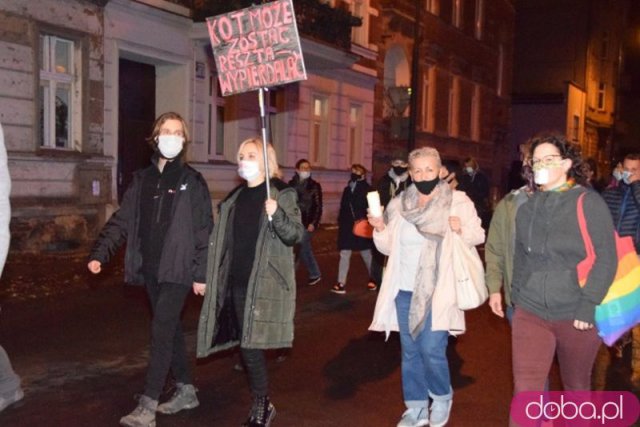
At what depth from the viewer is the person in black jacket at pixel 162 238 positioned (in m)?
5.24

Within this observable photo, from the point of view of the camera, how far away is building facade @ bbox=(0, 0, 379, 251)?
13.5 meters

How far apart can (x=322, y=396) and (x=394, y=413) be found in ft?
2.08

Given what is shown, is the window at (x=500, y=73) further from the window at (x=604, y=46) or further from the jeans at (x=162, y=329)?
the jeans at (x=162, y=329)

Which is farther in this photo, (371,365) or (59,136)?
(59,136)

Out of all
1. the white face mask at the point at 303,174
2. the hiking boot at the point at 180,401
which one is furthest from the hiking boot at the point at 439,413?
the white face mask at the point at 303,174

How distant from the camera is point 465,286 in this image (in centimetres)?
525

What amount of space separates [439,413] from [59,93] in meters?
11.4

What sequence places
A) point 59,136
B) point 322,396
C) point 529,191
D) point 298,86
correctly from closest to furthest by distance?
point 529,191
point 322,396
point 59,136
point 298,86

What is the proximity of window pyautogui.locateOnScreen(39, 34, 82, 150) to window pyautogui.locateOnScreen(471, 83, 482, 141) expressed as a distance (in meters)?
22.7

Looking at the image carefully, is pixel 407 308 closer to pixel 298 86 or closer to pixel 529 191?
pixel 529 191

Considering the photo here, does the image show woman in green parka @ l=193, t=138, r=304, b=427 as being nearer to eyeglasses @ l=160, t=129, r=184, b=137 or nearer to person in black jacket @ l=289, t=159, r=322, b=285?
eyeglasses @ l=160, t=129, r=184, b=137

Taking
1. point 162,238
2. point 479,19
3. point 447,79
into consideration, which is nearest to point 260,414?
point 162,238

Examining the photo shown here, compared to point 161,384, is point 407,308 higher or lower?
higher

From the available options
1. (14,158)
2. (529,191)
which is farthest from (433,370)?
(14,158)
